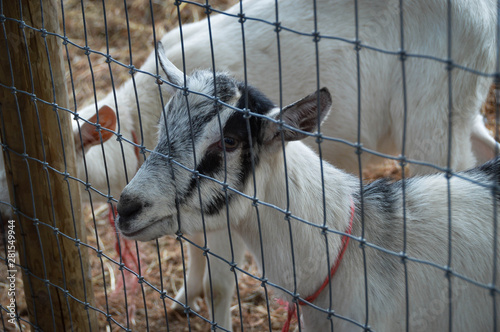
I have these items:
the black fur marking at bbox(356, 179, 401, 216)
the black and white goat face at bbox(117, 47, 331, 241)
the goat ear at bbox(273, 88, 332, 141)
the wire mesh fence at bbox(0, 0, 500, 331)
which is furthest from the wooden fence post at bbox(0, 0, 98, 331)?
the black fur marking at bbox(356, 179, 401, 216)

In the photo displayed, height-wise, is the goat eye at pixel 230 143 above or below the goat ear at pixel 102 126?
above

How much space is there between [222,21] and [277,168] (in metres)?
1.87

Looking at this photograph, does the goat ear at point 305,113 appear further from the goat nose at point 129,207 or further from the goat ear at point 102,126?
the goat ear at point 102,126

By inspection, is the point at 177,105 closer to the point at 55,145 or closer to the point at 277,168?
the point at 277,168

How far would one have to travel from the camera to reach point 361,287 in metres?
2.38

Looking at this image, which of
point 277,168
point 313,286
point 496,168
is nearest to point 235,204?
point 277,168

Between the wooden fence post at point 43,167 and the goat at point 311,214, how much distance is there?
0.59m

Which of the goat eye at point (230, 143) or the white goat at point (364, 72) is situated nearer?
the goat eye at point (230, 143)

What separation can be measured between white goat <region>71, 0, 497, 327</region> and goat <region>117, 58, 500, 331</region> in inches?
40.4

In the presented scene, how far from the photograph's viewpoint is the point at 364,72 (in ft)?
12.3

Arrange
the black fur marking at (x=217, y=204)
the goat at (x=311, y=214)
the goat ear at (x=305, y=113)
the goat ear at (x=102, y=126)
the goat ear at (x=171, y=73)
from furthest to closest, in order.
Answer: the goat ear at (x=102, y=126), the goat ear at (x=171, y=73), the black fur marking at (x=217, y=204), the goat at (x=311, y=214), the goat ear at (x=305, y=113)

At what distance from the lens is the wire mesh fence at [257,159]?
7.65 feet

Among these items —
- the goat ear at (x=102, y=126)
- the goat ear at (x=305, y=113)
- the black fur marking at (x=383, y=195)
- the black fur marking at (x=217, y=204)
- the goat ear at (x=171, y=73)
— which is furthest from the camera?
the goat ear at (x=102, y=126)

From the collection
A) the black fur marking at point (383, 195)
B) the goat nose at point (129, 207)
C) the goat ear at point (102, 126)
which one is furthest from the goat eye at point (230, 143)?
the goat ear at point (102, 126)
